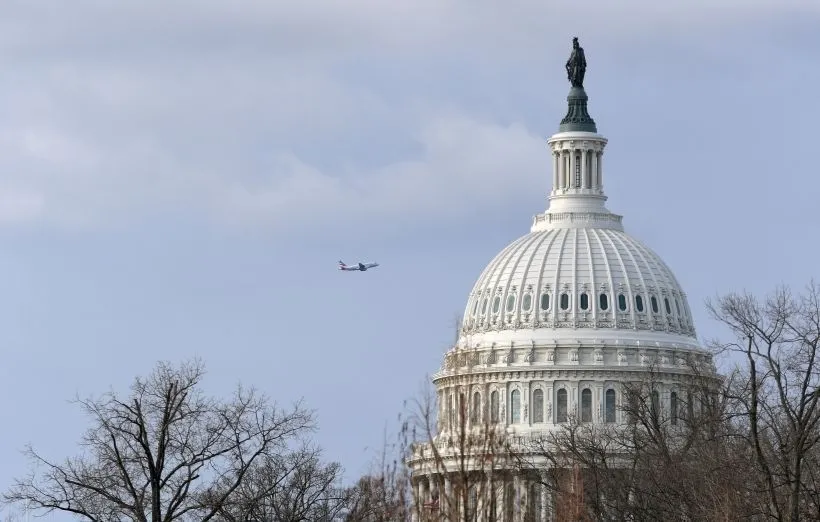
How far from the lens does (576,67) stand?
192m

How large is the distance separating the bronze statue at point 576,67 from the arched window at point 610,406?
25.5 metres

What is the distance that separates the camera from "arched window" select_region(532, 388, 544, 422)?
17638 cm

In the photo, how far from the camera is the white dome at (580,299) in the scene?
180 metres

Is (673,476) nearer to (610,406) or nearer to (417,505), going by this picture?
(417,505)

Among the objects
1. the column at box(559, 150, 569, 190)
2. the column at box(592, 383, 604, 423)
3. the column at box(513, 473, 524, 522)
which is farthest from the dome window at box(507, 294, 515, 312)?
the column at box(513, 473, 524, 522)

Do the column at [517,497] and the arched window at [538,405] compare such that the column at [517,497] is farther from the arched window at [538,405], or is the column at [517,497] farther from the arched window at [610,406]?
the arched window at [538,405]

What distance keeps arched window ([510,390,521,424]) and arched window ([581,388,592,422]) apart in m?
4.07

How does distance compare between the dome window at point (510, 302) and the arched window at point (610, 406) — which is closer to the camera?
the arched window at point (610, 406)

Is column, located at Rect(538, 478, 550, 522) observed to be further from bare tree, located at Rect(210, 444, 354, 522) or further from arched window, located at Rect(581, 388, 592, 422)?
arched window, located at Rect(581, 388, 592, 422)

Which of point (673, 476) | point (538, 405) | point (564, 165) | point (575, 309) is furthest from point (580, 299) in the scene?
point (673, 476)

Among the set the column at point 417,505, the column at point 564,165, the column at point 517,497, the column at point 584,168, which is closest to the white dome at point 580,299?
the column at point 584,168

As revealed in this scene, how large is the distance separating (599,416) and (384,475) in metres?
125

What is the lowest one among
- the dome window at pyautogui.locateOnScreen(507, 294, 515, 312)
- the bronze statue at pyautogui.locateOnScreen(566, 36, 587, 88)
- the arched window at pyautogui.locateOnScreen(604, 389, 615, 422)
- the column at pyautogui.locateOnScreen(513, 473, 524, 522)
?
the column at pyautogui.locateOnScreen(513, 473, 524, 522)

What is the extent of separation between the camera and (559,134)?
18550 cm
